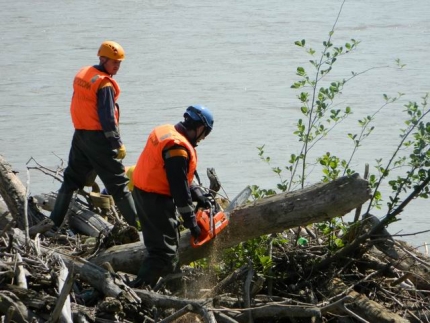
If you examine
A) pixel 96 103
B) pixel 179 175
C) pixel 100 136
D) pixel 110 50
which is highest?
pixel 110 50

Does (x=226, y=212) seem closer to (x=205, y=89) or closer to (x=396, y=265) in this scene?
Answer: (x=396, y=265)

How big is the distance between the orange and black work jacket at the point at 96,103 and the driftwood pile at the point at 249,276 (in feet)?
4.51

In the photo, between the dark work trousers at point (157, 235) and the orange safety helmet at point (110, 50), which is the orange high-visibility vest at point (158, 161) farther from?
the orange safety helmet at point (110, 50)

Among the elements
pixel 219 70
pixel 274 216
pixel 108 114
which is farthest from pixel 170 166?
pixel 219 70

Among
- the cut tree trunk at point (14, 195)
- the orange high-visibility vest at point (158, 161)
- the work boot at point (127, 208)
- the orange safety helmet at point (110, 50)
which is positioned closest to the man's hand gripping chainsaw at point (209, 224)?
the orange high-visibility vest at point (158, 161)

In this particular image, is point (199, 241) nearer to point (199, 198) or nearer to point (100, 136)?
point (199, 198)

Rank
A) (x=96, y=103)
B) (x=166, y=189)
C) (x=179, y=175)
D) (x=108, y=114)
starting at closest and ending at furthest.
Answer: (x=179, y=175) → (x=166, y=189) → (x=108, y=114) → (x=96, y=103)

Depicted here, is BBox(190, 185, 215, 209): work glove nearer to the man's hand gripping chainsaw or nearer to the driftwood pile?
the man's hand gripping chainsaw

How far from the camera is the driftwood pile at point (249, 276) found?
6031mm

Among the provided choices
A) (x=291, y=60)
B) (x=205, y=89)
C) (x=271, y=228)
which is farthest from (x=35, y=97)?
(x=271, y=228)

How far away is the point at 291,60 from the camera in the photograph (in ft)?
56.9

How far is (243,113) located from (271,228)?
24.0 ft

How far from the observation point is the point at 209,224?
679 cm

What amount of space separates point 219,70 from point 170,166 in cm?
1011
